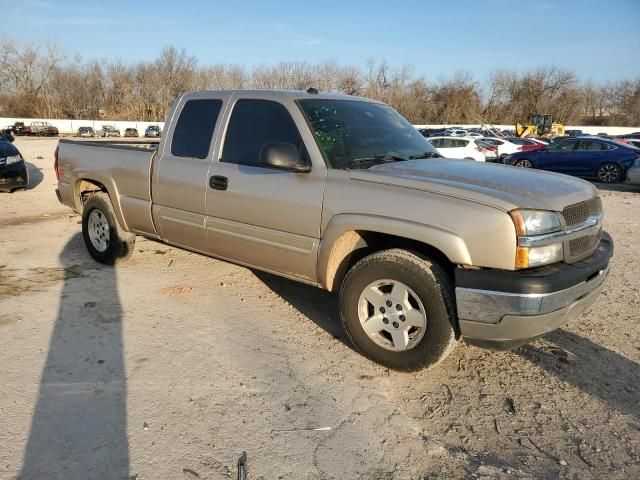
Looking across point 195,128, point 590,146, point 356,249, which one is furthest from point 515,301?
point 590,146

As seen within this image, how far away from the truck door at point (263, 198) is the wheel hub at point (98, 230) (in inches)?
73.5

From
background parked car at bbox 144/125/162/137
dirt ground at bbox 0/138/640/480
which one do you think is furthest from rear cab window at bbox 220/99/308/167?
background parked car at bbox 144/125/162/137

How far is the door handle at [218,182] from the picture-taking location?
4.21m

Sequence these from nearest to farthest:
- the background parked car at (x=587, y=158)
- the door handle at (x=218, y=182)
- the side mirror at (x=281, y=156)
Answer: the side mirror at (x=281, y=156) < the door handle at (x=218, y=182) < the background parked car at (x=587, y=158)

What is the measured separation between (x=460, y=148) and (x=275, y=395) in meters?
17.2

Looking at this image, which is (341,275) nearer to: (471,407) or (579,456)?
(471,407)

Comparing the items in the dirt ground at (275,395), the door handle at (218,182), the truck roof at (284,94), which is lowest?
the dirt ground at (275,395)

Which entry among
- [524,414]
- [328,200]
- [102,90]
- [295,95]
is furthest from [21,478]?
[102,90]

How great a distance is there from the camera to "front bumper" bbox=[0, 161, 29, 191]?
10.6 metres

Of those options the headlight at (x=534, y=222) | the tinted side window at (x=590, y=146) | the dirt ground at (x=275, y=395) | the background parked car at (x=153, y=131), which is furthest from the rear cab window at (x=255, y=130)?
the background parked car at (x=153, y=131)

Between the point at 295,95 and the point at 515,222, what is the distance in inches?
84.5

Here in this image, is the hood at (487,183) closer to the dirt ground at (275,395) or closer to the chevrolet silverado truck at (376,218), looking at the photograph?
the chevrolet silverado truck at (376,218)

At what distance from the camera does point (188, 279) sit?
5375mm

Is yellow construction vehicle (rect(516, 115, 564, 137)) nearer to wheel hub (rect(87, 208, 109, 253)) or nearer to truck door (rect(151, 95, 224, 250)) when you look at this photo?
wheel hub (rect(87, 208, 109, 253))
